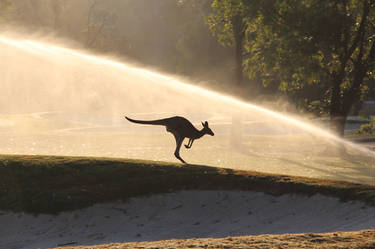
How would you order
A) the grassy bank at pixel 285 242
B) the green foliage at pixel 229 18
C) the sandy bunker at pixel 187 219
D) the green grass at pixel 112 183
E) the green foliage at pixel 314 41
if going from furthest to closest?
the green foliage at pixel 229 18
the green foliage at pixel 314 41
the green grass at pixel 112 183
the sandy bunker at pixel 187 219
the grassy bank at pixel 285 242

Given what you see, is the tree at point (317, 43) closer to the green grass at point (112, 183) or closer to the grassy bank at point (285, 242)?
the green grass at point (112, 183)

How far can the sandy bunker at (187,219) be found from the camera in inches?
535

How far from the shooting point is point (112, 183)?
55.5 ft

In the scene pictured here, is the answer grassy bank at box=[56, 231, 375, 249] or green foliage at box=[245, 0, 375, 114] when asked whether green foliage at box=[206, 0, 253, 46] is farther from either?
grassy bank at box=[56, 231, 375, 249]

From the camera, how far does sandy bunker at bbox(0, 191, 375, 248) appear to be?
13602mm

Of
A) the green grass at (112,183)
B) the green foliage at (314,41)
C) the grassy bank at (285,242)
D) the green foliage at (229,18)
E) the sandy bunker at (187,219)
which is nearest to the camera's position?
the grassy bank at (285,242)

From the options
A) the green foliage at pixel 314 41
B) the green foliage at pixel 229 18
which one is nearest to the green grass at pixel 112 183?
the green foliage at pixel 314 41

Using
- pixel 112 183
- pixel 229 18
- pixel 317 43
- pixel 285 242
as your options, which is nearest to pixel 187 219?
pixel 112 183

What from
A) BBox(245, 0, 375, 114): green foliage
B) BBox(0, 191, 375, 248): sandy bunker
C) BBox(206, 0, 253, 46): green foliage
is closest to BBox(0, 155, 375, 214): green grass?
BBox(0, 191, 375, 248): sandy bunker

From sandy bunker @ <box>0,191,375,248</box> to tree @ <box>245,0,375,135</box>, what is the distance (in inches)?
664

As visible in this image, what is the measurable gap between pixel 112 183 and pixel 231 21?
23.4 m

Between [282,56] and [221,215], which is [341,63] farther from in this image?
[221,215]

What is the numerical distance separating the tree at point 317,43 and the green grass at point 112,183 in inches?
590

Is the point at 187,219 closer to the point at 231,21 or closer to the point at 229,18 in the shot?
the point at 229,18
